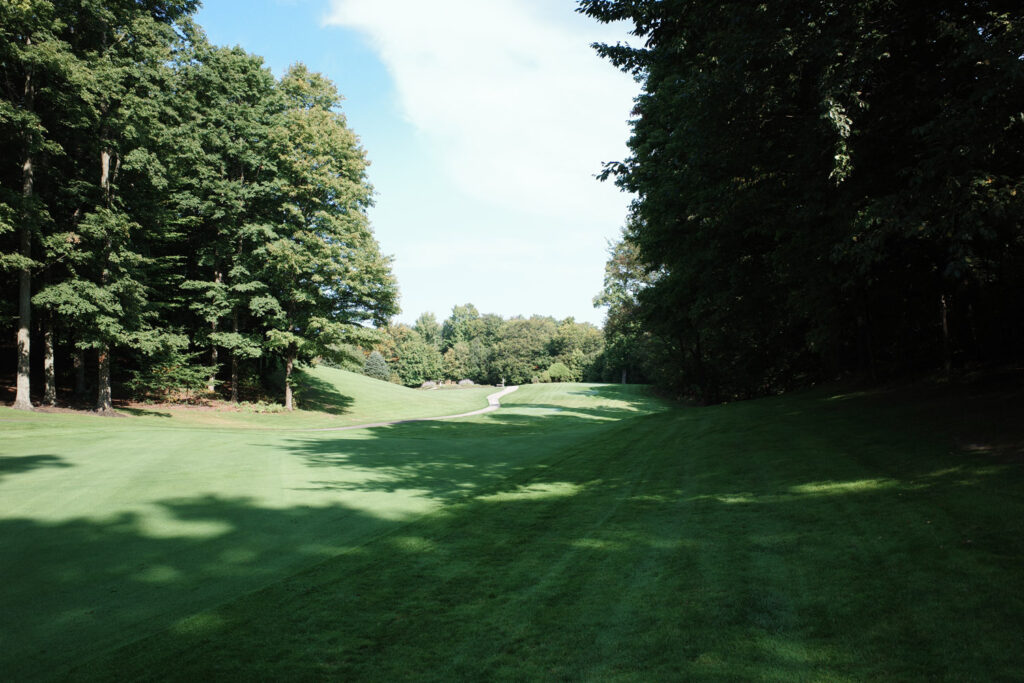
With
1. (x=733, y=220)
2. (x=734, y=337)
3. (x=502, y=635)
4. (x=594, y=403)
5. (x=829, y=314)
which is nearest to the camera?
(x=502, y=635)

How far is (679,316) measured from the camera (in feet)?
82.5

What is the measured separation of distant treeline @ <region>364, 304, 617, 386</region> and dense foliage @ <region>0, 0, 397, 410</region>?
54.5m

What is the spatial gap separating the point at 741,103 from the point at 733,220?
13.8ft

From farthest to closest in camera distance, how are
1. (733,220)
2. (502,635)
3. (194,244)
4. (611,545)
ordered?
1. (194,244)
2. (733,220)
3. (611,545)
4. (502,635)

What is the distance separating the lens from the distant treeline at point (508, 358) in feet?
277

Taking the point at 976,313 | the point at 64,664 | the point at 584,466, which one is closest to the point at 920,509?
the point at 584,466

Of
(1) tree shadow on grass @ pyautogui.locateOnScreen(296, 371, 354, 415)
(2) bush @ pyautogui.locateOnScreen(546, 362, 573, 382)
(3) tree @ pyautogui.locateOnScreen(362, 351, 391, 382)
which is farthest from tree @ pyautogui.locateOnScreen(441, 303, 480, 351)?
(1) tree shadow on grass @ pyautogui.locateOnScreen(296, 371, 354, 415)

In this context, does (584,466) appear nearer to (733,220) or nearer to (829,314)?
(733,220)

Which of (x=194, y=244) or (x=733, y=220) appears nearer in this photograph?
(x=733, y=220)

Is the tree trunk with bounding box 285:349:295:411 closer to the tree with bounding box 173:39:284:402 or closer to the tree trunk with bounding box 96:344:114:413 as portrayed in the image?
the tree with bounding box 173:39:284:402

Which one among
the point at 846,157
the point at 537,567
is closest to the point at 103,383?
the point at 537,567

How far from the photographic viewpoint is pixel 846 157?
7.84 m

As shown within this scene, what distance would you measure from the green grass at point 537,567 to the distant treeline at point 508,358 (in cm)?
7331

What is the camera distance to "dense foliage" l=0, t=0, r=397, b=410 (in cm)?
2006
